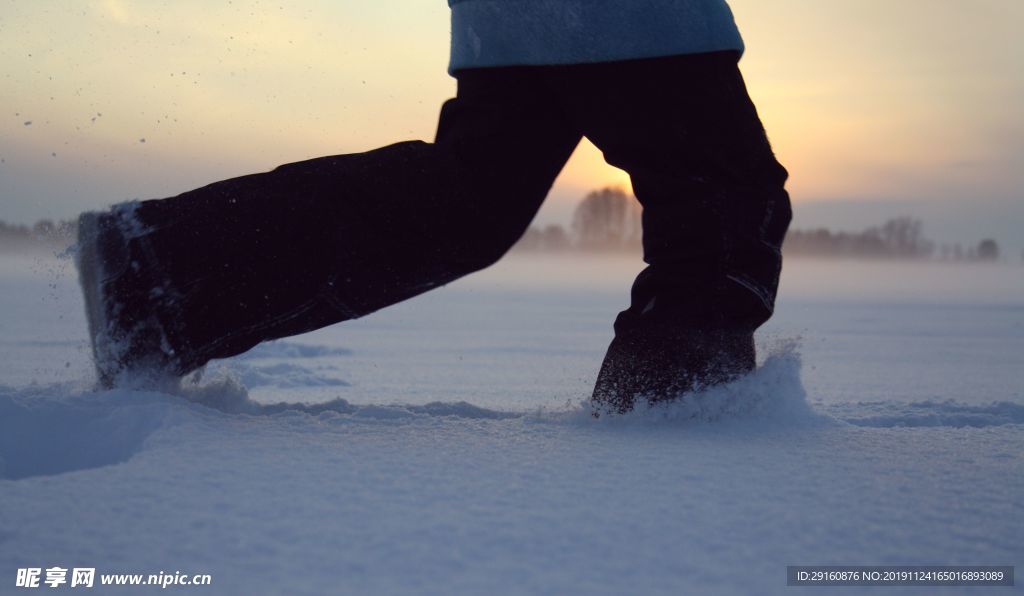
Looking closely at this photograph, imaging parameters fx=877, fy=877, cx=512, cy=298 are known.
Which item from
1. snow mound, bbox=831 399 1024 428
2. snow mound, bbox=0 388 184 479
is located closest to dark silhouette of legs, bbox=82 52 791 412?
snow mound, bbox=0 388 184 479

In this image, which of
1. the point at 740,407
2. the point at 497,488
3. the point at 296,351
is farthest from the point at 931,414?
the point at 296,351

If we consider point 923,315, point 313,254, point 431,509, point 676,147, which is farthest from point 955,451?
point 923,315

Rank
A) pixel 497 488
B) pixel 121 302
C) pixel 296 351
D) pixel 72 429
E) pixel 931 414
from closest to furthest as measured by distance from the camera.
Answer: pixel 497 488
pixel 72 429
pixel 121 302
pixel 931 414
pixel 296 351

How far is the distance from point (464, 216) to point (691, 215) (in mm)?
308

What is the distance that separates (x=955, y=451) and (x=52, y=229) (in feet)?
3.82

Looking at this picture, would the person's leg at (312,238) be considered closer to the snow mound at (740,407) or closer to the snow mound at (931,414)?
the snow mound at (740,407)

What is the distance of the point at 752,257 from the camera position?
3.89 feet

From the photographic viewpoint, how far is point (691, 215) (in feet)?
3.87

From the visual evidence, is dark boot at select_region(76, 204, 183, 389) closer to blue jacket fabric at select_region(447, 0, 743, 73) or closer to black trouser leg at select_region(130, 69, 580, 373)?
black trouser leg at select_region(130, 69, 580, 373)

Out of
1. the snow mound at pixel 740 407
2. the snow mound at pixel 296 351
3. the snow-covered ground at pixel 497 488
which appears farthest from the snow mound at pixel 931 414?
the snow mound at pixel 296 351

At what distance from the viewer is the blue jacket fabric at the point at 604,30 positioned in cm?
119

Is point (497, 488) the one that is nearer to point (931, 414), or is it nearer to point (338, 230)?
point (338, 230)

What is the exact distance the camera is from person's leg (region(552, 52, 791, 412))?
1167mm

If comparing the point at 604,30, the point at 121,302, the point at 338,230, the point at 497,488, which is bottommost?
the point at 497,488
